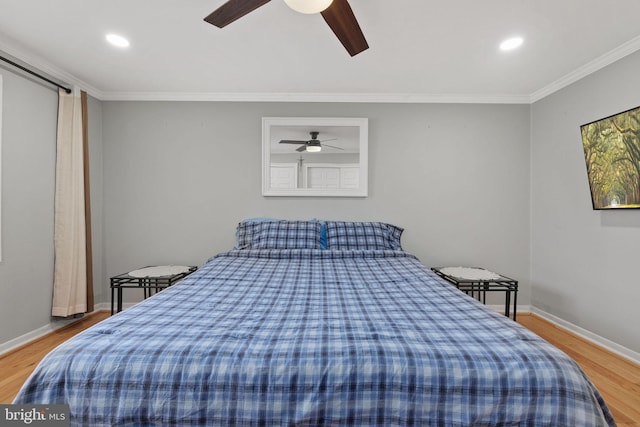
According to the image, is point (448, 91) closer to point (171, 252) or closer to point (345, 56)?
point (345, 56)

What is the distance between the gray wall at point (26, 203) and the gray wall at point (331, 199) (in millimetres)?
612

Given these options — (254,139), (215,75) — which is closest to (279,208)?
(254,139)

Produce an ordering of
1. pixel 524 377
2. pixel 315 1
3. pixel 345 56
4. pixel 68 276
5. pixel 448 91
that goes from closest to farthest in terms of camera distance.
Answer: pixel 524 377
pixel 315 1
pixel 345 56
pixel 68 276
pixel 448 91

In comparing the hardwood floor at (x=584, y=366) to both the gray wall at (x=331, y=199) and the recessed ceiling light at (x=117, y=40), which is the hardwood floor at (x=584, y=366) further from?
the recessed ceiling light at (x=117, y=40)

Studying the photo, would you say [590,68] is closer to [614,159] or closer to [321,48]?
[614,159]

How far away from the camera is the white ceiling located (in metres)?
1.80

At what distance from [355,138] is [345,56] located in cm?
96

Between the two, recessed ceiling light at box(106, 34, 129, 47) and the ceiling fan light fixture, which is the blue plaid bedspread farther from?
recessed ceiling light at box(106, 34, 129, 47)

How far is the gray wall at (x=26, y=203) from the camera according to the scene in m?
2.24

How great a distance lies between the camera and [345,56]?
2.33 metres

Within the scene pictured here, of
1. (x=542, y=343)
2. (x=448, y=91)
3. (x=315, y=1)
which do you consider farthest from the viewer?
(x=448, y=91)

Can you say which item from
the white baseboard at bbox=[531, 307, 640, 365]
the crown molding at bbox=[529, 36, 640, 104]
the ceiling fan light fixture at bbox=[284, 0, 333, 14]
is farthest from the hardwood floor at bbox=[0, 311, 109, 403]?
the crown molding at bbox=[529, 36, 640, 104]

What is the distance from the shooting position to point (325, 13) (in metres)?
1.47

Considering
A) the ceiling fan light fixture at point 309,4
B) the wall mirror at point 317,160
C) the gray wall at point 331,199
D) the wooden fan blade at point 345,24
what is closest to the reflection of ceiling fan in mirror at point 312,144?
the wall mirror at point 317,160
